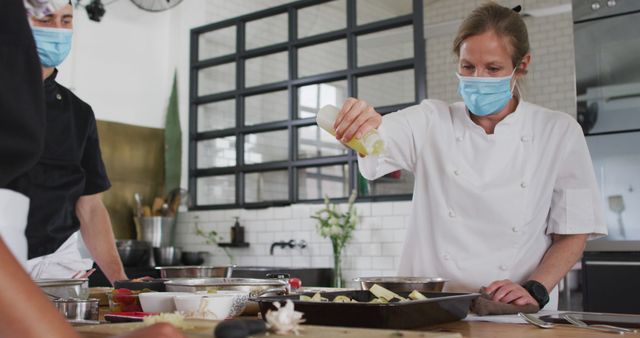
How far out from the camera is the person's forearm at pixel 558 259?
201 centimetres

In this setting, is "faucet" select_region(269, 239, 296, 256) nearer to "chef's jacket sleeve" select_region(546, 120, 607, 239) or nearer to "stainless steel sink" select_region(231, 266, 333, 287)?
"stainless steel sink" select_region(231, 266, 333, 287)

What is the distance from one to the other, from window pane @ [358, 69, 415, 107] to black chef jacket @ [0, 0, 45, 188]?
4367 millimetres

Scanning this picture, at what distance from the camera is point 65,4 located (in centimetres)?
211

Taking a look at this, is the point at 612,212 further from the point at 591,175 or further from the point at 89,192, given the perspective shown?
the point at 89,192

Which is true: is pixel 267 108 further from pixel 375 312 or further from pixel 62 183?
pixel 375 312

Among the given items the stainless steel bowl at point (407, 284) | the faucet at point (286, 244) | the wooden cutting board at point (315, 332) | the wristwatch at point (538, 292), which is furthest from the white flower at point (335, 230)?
the wooden cutting board at point (315, 332)

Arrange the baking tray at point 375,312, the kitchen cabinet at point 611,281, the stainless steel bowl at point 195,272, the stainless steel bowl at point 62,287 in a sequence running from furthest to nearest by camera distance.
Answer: the kitchen cabinet at point 611,281, the stainless steel bowl at point 195,272, the stainless steel bowl at point 62,287, the baking tray at point 375,312

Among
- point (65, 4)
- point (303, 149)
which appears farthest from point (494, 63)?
point (303, 149)

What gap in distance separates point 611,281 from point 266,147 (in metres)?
3.10

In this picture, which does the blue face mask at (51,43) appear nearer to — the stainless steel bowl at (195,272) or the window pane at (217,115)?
the stainless steel bowl at (195,272)

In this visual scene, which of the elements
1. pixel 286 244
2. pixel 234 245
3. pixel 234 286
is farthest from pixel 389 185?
pixel 234 286

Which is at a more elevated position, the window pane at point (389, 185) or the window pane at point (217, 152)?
the window pane at point (217, 152)

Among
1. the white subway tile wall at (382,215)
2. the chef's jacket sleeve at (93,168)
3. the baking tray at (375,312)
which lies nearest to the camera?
the baking tray at (375,312)

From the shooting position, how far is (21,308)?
2.23ft
